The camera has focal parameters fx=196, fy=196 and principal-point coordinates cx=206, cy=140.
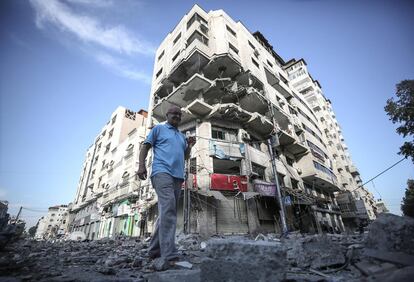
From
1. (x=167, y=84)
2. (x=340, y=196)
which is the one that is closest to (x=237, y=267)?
(x=167, y=84)

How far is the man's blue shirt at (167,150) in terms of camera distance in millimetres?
2881

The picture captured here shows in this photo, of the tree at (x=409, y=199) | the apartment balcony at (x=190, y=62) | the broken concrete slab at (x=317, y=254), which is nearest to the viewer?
the broken concrete slab at (x=317, y=254)

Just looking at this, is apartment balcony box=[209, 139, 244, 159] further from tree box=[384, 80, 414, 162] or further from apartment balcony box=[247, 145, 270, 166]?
tree box=[384, 80, 414, 162]

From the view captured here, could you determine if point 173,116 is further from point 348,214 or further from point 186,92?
point 348,214

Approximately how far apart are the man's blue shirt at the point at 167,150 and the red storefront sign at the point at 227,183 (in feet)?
38.1

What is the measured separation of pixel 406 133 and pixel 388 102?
7.54 feet

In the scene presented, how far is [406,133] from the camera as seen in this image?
461 inches

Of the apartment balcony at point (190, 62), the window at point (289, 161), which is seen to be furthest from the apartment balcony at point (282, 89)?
the apartment balcony at point (190, 62)

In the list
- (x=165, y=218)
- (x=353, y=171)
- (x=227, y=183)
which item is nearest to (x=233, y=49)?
(x=227, y=183)

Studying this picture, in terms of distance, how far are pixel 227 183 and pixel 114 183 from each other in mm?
19349

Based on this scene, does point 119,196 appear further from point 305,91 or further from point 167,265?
point 305,91

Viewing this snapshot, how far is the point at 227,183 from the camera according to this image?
14.9 m

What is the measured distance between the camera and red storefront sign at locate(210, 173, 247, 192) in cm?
1458

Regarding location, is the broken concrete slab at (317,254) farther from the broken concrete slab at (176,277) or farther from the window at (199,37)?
the window at (199,37)
